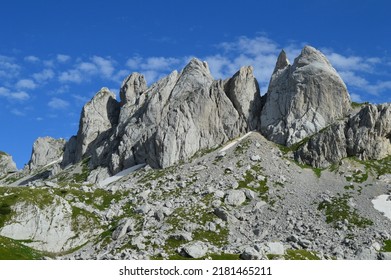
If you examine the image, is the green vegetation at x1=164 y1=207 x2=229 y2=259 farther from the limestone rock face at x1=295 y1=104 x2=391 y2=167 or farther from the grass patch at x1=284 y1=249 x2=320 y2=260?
the limestone rock face at x1=295 y1=104 x2=391 y2=167

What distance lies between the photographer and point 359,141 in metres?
116

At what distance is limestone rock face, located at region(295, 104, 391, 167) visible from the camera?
116 metres

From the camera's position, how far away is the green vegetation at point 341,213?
89.3m

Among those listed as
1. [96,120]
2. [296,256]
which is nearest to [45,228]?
[296,256]

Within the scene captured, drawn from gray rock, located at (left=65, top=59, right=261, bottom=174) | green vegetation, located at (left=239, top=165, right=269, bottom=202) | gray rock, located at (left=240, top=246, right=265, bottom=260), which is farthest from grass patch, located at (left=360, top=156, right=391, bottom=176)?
gray rock, located at (left=240, top=246, right=265, bottom=260)

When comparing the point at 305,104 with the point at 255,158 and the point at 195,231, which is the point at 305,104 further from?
the point at 195,231

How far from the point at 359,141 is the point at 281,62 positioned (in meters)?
46.5

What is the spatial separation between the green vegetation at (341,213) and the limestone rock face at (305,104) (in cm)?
3199

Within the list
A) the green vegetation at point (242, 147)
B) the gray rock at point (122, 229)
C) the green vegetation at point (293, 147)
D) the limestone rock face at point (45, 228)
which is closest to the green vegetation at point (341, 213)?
the green vegetation at point (293, 147)

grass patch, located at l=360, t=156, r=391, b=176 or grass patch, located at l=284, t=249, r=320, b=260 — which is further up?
grass patch, located at l=360, t=156, r=391, b=176

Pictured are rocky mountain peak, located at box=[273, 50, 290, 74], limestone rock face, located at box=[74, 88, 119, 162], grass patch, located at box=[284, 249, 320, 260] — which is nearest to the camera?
grass patch, located at box=[284, 249, 320, 260]

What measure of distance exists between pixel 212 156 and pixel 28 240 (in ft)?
178

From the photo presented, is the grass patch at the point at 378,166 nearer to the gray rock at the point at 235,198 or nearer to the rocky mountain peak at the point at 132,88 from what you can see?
the gray rock at the point at 235,198

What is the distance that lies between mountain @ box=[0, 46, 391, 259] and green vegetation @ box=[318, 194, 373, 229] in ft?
0.70
